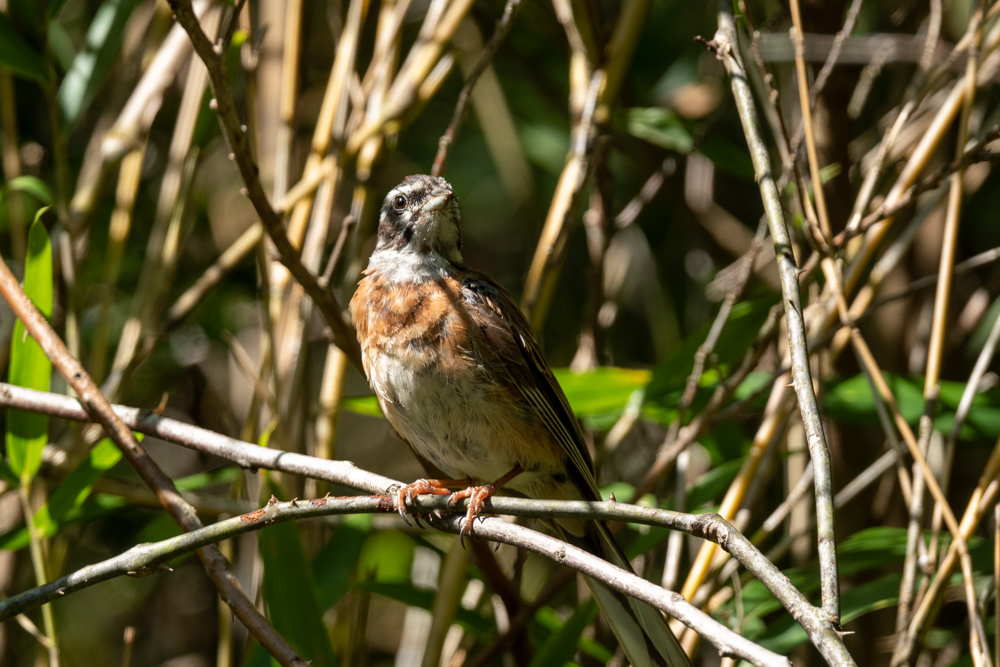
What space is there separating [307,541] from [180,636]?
8.61ft

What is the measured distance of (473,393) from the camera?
144 inches

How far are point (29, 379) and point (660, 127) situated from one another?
3201 mm

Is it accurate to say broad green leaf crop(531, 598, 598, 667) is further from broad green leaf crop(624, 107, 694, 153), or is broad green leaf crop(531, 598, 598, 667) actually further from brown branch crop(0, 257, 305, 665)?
broad green leaf crop(624, 107, 694, 153)

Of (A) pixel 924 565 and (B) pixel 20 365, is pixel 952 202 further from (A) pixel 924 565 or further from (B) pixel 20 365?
(B) pixel 20 365

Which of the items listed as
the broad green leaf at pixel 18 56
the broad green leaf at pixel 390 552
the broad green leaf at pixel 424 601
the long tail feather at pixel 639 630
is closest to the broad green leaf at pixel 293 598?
the broad green leaf at pixel 424 601

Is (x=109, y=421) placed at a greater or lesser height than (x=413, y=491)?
greater

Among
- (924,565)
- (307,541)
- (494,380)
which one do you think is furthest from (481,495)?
(924,565)

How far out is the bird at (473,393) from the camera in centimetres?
364

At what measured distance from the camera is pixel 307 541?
13.6 ft

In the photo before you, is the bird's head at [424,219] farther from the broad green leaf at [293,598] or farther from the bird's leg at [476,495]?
the broad green leaf at [293,598]

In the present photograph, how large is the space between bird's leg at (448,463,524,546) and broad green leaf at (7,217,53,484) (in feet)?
5.07

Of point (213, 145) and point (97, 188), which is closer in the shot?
point (97, 188)

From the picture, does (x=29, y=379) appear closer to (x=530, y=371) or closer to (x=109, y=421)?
(x=109, y=421)

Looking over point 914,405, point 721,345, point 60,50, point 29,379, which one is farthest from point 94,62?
point 914,405
